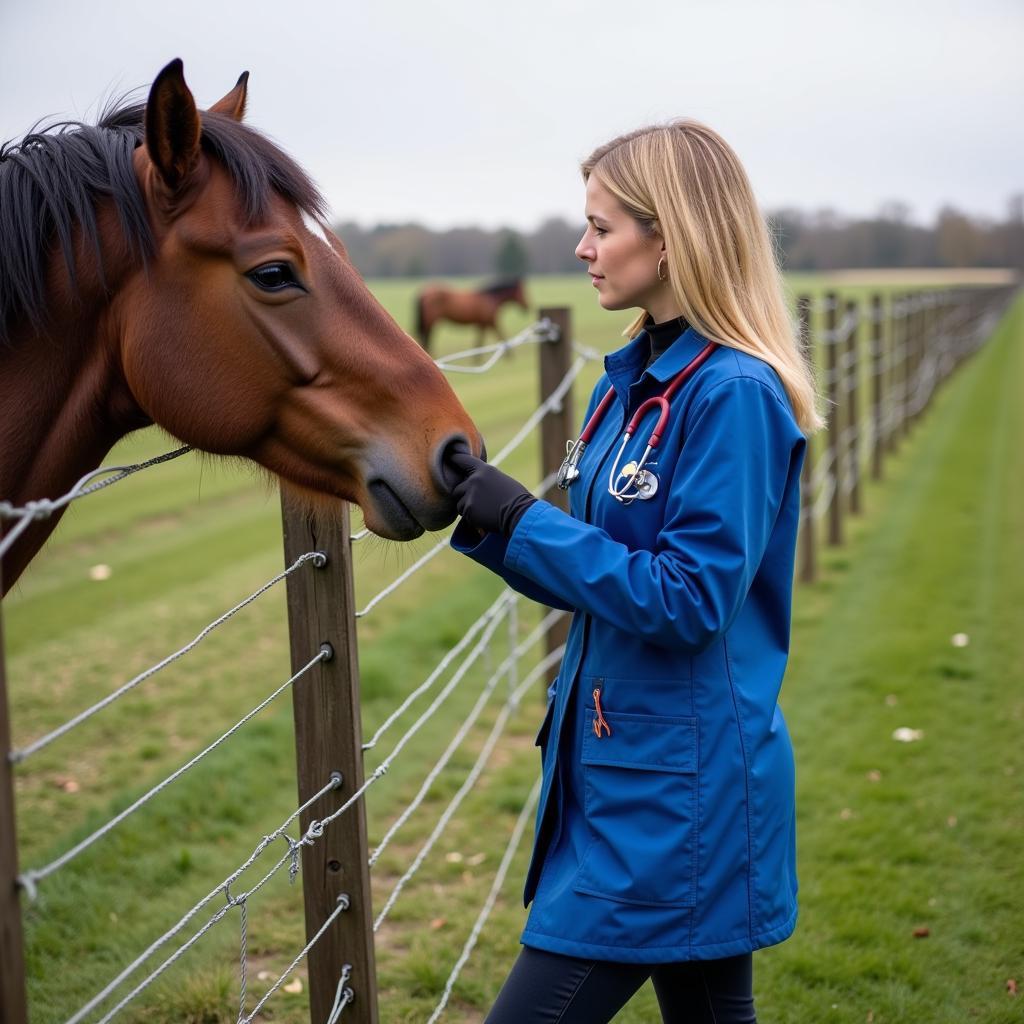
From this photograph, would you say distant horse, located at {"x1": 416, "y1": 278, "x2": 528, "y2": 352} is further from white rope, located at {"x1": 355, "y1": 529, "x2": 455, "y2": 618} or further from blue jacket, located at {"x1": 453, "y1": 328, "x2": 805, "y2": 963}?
blue jacket, located at {"x1": 453, "y1": 328, "x2": 805, "y2": 963}

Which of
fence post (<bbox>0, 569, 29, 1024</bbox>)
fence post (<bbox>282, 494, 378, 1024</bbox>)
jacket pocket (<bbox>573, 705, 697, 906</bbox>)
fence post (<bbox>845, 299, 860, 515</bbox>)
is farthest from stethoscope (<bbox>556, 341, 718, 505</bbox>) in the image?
fence post (<bbox>845, 299, 860, 515</bbox>)

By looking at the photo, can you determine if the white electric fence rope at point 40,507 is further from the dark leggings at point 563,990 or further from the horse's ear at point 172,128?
the dark leggings at point 563,990

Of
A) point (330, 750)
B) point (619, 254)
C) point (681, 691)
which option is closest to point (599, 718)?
point (681, 691)

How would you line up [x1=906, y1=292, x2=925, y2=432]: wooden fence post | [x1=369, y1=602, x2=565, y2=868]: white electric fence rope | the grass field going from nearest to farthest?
[x1=369, y1=602, x2=565, y2=868]: white electric fence rope < the grass field < [x1=906, y1=292, x2=925, y2=432]: wooden fence post

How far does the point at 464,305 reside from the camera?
1163 inches

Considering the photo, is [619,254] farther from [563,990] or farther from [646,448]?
[563,990]

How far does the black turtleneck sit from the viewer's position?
2.02 m

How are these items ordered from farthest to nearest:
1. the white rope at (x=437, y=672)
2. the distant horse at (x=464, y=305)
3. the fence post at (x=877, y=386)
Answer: the distant horse at (x=464, y=305) → the fence post at (x=877, y=386) → the white rope at (x=437, y=672)

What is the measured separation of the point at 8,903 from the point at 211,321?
1080 millimetres

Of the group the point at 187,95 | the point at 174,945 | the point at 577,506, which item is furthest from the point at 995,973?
the point at 187,95

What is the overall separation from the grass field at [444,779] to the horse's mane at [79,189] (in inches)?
26.4

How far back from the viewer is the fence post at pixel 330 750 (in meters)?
2.18

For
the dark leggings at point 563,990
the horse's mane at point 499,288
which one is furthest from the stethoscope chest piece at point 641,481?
the horse's mane at point 499,288

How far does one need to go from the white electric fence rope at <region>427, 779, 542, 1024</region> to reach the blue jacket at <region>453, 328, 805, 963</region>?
0.93 meters
